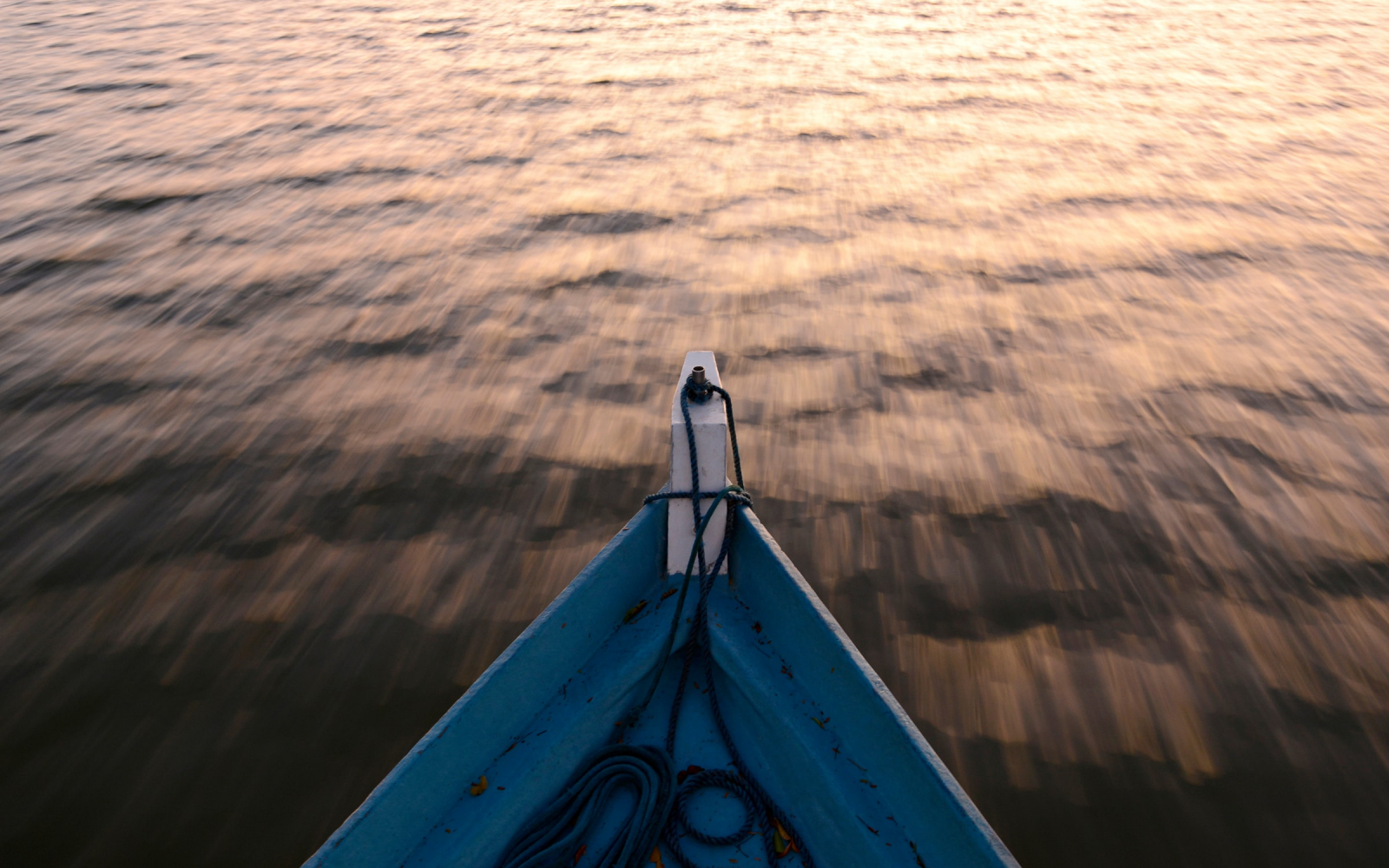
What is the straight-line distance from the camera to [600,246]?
6172 mm

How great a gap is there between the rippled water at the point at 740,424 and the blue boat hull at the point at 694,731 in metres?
0.73

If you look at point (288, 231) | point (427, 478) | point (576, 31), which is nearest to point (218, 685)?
point (427, 478)

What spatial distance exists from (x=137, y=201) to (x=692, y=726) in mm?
7297

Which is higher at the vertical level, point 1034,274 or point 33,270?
point 33,270

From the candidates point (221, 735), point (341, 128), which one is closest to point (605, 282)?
point (221, 735)

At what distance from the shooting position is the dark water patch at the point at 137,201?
6.80m

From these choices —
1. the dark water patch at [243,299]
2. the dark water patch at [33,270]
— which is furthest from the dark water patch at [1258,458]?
the dark water patch at [33,270]

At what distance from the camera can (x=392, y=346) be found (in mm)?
5004

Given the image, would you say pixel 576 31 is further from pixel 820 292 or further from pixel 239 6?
pixel 820 292

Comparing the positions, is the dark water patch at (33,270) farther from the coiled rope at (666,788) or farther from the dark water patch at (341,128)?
the coiled rope at (666,788)

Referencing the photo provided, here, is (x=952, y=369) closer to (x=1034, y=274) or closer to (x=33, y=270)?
(x=1034, y=274)

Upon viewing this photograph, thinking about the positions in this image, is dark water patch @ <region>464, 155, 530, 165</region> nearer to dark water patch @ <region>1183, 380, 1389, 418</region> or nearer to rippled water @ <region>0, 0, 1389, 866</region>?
rippled water @ <region>0, 0, 1389, 866</region>

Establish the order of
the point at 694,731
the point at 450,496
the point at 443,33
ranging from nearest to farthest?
the point at 694,731 → the point at 450,496 → the point at 443,33

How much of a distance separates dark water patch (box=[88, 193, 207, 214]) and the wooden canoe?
6.65m
